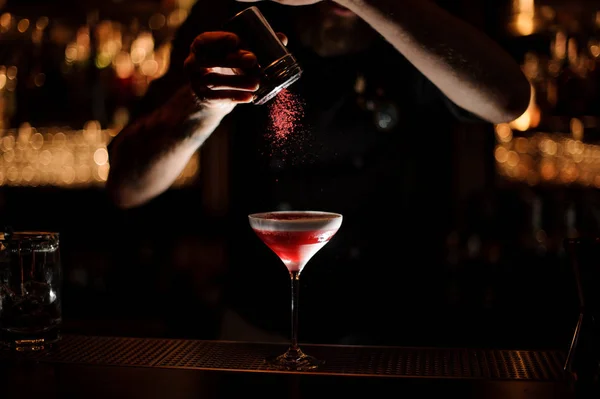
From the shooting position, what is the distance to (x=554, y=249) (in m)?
2.81

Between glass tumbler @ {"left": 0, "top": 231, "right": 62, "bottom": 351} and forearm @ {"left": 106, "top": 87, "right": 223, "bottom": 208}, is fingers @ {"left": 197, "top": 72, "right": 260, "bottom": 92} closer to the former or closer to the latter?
forearm @ {"left": 106, "top": 87, "right": 223, "bottom": 208}

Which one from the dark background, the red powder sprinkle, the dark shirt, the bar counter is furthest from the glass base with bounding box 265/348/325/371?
the dark background

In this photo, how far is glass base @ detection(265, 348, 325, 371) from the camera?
1.07 m

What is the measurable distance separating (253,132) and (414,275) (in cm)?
60

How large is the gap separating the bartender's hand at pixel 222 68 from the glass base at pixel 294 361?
17.4 inches

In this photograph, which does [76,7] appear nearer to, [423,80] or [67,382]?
[423,80]

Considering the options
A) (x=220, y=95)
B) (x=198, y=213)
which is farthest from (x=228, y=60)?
(x=198, y=213)

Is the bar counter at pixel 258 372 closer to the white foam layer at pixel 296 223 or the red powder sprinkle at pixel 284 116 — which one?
the white foam layer at pixel 296 223

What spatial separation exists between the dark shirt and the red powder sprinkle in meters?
0.01

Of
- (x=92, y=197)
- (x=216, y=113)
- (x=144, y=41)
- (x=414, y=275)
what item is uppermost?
(x=144, y=41)

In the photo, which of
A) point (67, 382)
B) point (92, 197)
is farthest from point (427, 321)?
point (92, 197)

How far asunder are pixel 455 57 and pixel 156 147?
719 millimetres

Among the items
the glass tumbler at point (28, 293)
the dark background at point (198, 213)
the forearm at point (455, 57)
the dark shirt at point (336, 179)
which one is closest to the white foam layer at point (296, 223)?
the glass tumbler at point (28, 293)

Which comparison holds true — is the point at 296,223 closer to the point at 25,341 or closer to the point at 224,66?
the point at 224,66
